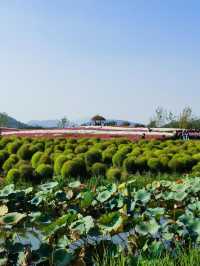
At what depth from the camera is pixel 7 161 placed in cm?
1362

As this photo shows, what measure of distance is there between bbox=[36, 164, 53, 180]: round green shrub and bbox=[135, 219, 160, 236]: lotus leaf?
24.7ft

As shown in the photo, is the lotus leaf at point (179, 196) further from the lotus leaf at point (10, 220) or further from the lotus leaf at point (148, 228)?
the lotus leaf at point (10, 220)

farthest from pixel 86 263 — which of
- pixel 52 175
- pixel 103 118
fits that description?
pixel 103 118

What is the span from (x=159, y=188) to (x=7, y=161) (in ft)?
21.9

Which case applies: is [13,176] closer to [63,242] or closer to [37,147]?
[37,147]

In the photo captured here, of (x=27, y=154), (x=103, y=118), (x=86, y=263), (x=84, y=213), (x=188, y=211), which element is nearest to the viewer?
(x=86, y=263)

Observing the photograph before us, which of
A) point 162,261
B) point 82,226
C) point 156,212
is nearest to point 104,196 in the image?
point 156,212

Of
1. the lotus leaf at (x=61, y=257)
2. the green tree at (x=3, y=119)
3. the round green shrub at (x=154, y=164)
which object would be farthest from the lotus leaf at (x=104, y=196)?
the green tree at (x=3, y=119)

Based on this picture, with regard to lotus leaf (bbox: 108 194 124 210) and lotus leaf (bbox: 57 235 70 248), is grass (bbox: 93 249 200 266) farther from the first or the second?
lotus leaf (bbox: 108 194 124 210)

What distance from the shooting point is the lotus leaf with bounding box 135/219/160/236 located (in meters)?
4.77

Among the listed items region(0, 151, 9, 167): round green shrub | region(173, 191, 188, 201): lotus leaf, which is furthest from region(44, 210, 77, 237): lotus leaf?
region(0, 151, 9, 167): round green shrub

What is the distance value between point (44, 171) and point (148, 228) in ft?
25.0

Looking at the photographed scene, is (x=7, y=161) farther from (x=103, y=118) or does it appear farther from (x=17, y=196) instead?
(x=103, y=118)

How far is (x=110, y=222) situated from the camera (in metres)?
4.92
